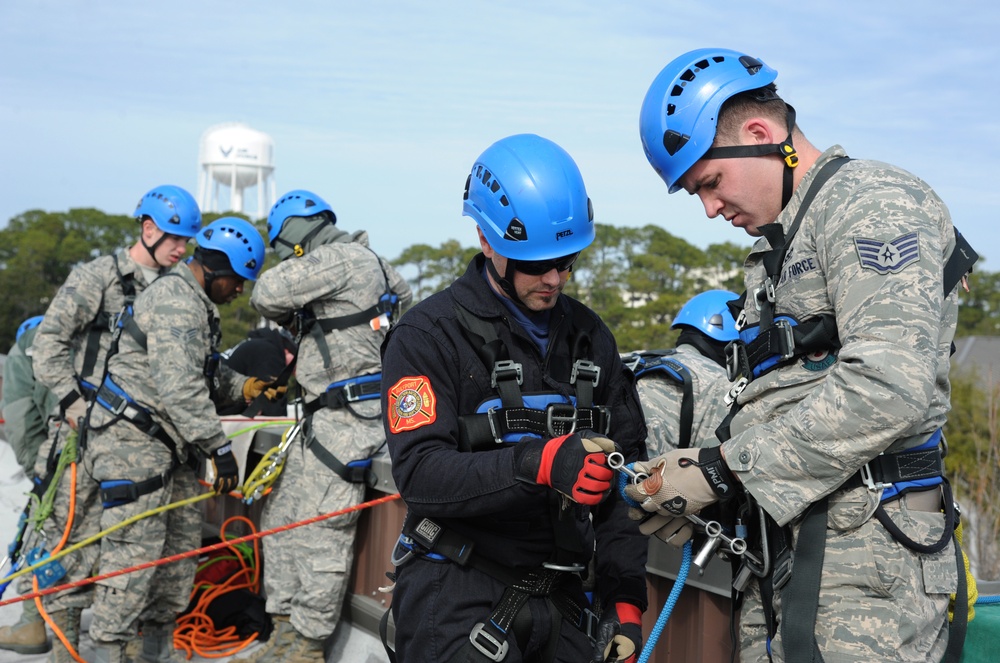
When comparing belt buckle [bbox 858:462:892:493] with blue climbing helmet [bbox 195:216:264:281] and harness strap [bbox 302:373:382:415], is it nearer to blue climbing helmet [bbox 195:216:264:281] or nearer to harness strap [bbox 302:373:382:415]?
harness strap [bbox 302:373:382:415]

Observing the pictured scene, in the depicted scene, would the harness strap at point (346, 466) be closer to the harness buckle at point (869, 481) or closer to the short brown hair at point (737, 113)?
the short brown hair at point (737, 113)

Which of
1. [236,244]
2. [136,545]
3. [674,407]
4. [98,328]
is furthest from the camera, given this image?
[98,328]

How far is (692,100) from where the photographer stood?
288 centimetres

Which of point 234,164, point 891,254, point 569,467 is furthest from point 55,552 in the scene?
point 234,164

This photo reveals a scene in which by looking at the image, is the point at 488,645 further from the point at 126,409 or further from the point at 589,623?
the point at 126,409

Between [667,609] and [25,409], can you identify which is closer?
[667,609]

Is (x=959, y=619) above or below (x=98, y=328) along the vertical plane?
below

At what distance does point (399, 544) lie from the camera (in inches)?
124

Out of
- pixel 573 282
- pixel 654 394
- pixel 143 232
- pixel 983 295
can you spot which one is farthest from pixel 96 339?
pixel 983 295

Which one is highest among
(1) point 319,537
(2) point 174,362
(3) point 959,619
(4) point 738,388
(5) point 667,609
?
(4) point 738,388

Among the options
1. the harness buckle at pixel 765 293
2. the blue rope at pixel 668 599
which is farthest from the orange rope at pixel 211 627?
the harness buckle at pixel 765 293

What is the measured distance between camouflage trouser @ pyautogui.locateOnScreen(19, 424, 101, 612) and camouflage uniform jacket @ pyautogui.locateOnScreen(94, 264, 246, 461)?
77 cm

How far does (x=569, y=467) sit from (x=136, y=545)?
434 centimetres

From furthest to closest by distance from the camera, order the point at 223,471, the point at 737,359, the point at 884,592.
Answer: the point at 223,471 < the point at 737,359 < the point at 884,592
